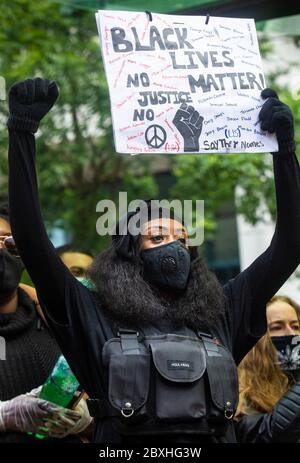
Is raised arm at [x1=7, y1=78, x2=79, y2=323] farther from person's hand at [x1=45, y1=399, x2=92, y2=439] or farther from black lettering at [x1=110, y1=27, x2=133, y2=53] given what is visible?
person's hand at [x1=45, y1=399, x2=92, y2=439]

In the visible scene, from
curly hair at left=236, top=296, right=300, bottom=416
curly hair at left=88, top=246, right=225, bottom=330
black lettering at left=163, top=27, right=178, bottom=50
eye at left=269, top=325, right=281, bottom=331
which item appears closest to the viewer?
curly hair at left=88, top=246, right=225, bottom=330

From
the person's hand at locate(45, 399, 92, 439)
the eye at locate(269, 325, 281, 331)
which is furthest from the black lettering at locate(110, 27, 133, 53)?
the eye at locate(269, 325, 281, 331)

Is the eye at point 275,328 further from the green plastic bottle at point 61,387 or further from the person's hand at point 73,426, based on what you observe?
the green plastic bottle at point 61,387

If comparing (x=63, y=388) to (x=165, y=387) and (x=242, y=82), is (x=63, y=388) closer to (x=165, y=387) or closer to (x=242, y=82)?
(x=165, y=387)

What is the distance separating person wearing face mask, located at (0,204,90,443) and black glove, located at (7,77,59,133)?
1.14 m

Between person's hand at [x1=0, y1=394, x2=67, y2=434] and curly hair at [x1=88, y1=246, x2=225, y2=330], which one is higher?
curly hair at [x1=88, y1=246, x2=225, y2=330]

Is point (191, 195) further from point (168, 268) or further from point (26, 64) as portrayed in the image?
point (168, 268)

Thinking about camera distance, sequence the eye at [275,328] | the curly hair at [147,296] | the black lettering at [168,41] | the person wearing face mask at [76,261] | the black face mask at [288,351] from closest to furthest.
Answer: the curly hair at [147,296]
the black lettering at [168,41]
the black face mask at [288,351]
the eye at [275,328]
the person wearing face mask at [76,261]

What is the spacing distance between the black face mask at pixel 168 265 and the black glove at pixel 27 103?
2.29 ft

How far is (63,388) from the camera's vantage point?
13.2ft

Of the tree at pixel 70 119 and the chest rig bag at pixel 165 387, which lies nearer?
the chest rig bag at pixel 165 387

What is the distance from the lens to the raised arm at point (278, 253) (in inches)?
151

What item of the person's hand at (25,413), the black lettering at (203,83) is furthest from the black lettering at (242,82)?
the person's hand at (25,413)

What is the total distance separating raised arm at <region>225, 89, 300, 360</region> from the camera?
12.6 ft
